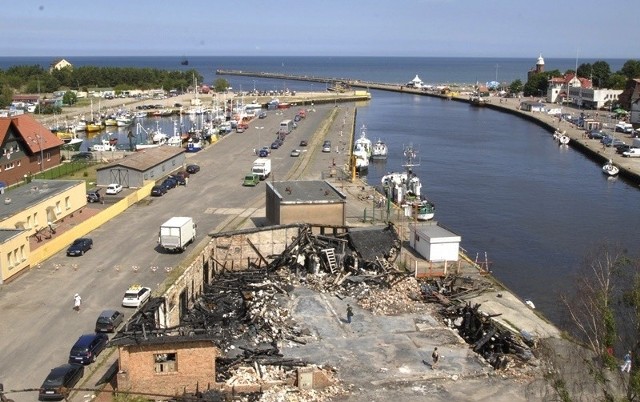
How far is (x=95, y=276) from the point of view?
2656 centimetres

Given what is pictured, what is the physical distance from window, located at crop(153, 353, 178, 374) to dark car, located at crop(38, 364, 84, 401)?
7.52 feet

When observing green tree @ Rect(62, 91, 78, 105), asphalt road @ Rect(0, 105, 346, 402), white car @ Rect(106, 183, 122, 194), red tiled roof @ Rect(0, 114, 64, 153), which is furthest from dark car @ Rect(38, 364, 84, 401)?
green tree @ Rect(62, 91, 78, 105)

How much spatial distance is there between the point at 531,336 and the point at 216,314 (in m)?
10.4

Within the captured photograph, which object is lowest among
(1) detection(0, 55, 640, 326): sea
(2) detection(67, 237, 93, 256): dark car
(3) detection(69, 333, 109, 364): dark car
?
(1) detection(0, 55, 640, 326): sea

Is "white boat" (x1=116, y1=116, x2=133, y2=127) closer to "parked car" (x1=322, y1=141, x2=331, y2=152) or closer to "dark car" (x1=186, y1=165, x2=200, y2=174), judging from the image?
"parked car" (x1=322, y1=141, x2=331, y2=152)

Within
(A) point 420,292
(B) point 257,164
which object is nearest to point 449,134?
(B) point 257,164

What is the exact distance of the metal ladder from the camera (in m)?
27.4

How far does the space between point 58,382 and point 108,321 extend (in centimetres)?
415

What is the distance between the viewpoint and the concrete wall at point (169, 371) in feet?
57.1

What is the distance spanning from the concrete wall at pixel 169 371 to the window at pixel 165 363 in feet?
0.20

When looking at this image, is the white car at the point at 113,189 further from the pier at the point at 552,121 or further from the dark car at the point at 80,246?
the pier at the point at 552,121

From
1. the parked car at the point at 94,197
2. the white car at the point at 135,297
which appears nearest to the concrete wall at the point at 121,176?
the parked car at the point at 94,197

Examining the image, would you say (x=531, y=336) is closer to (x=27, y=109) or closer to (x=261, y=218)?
(x=261, y=218)

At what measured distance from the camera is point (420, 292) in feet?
85.1
